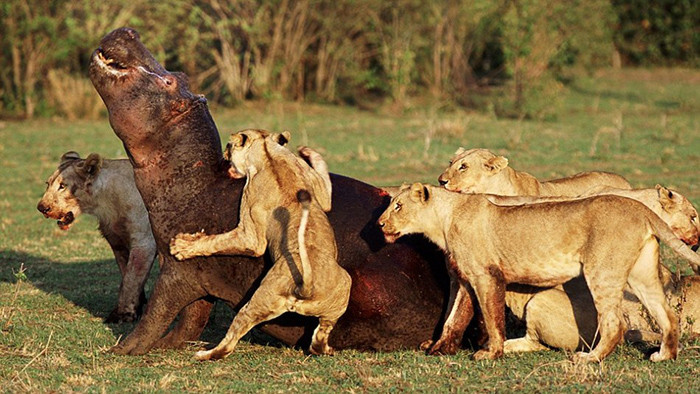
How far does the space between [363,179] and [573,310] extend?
8.73 meters

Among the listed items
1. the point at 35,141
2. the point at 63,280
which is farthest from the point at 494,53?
the point at 63,280

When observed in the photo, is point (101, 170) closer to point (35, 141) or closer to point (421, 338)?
point (421, 338)

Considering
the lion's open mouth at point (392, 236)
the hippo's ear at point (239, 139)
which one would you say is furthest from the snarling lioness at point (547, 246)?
the hippo's ear at point (239, 139)

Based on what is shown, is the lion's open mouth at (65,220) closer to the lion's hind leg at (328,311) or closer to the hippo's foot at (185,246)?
the hippo's foot at (185,246)

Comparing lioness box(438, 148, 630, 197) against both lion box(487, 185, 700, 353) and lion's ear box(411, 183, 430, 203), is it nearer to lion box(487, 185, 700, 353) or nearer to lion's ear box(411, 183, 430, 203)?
lion box(487, 185, 700, 353)

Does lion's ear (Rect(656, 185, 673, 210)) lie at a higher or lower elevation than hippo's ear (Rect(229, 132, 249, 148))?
lower

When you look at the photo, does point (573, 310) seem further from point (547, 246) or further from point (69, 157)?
point (69, 157)

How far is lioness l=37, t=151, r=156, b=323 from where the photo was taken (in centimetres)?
793

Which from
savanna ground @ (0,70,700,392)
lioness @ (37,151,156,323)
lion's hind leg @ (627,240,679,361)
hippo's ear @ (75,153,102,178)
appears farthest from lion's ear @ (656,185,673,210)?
hippo's ear @ (75,153,102,178)

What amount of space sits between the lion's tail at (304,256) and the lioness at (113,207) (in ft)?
7.81

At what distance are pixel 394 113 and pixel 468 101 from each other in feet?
6.31

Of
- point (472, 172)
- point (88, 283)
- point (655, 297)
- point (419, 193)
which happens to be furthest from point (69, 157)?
point (655, 297)

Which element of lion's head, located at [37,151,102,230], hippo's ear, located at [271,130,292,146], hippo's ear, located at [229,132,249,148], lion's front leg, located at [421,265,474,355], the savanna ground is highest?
hippo's ear, located at [229,132,249,148]

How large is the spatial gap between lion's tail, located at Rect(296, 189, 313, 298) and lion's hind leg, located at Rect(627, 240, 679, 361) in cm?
179
